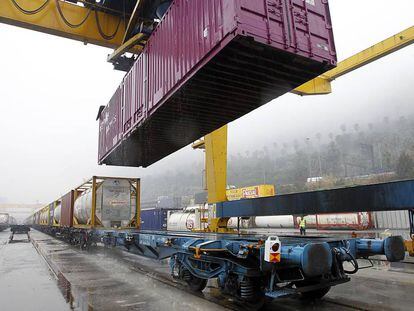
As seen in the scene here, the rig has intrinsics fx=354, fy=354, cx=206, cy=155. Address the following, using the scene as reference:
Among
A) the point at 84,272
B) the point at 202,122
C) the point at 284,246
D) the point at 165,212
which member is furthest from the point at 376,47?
the point at 165,212

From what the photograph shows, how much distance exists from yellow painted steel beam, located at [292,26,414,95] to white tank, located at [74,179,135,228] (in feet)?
30.5

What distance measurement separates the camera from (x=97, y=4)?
1181 centimetres

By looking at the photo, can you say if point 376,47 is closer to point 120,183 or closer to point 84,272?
point 120,183

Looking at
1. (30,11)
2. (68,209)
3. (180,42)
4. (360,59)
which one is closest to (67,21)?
(30,11)

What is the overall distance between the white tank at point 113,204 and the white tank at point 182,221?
1196 centimetres

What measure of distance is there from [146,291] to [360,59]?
1538 centimetres

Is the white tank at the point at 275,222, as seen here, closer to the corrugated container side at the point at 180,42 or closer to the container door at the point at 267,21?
the corrugated container side at the point at 180,42

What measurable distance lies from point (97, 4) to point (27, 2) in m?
2.12

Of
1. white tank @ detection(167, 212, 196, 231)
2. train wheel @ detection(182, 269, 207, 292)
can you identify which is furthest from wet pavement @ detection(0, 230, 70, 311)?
white tank @ detection(167, 212, 196, 231)

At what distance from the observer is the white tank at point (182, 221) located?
2804 cm

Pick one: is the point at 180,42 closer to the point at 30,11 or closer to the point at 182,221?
the point at 30,11

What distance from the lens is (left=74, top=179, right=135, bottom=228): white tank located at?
15.5 meters

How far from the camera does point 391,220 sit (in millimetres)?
28062

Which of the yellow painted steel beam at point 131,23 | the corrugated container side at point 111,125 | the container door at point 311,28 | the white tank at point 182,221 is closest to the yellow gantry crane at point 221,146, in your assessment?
the corrugated container side at point 111,125
